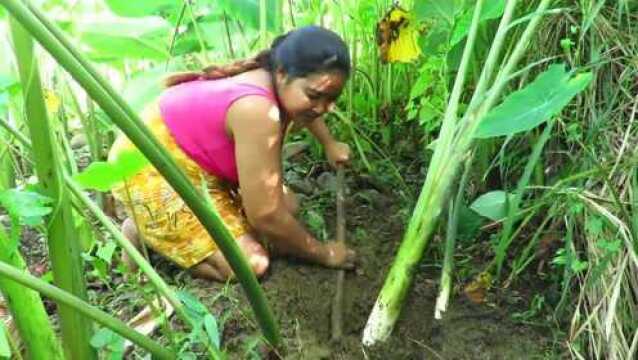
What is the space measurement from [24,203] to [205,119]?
27.5 inches

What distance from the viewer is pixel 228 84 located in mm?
1604

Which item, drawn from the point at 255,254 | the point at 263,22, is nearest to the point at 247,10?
the point at 263,22

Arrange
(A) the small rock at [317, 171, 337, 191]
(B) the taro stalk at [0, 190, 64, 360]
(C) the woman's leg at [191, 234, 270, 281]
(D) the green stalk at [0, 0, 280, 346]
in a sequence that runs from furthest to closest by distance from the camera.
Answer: (A) the small rock at [317, 171, 337, 191] → (C) the woman's leg at [191, 234, 270, 281] → (B) the taro stalk at [0, 190, 64, 360] → (D) the green stalk at [0, 0, 280, 346]

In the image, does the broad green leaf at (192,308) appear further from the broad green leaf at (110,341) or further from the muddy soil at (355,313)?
the muddy soil at (355,313)

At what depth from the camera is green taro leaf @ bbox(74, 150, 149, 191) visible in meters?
1.04

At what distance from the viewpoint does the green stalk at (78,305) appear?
0.89 metres

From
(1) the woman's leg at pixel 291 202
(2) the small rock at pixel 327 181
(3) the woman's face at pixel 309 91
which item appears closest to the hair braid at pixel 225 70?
(3) the woman's face at pixel 309 91

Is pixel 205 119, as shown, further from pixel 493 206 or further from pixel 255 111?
pixel 493 206

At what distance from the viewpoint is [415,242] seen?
1.45m

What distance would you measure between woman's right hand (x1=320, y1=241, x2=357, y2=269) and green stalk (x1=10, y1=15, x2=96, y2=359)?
592mm

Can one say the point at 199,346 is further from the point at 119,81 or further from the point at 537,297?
the point at 119,81

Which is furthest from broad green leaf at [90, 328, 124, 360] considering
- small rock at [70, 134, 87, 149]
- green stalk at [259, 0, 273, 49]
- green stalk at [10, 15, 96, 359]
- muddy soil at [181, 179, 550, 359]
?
small rock at [70, 134, 87, 149]

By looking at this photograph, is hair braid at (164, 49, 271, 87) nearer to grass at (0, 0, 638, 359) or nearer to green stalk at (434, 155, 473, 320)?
Answer: grass at (0, 0, 638, 359)


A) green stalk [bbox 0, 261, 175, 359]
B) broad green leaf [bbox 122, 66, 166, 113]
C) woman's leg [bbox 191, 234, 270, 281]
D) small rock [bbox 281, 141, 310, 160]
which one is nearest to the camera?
green stalk [bbox 0, 261, 175, 359]
